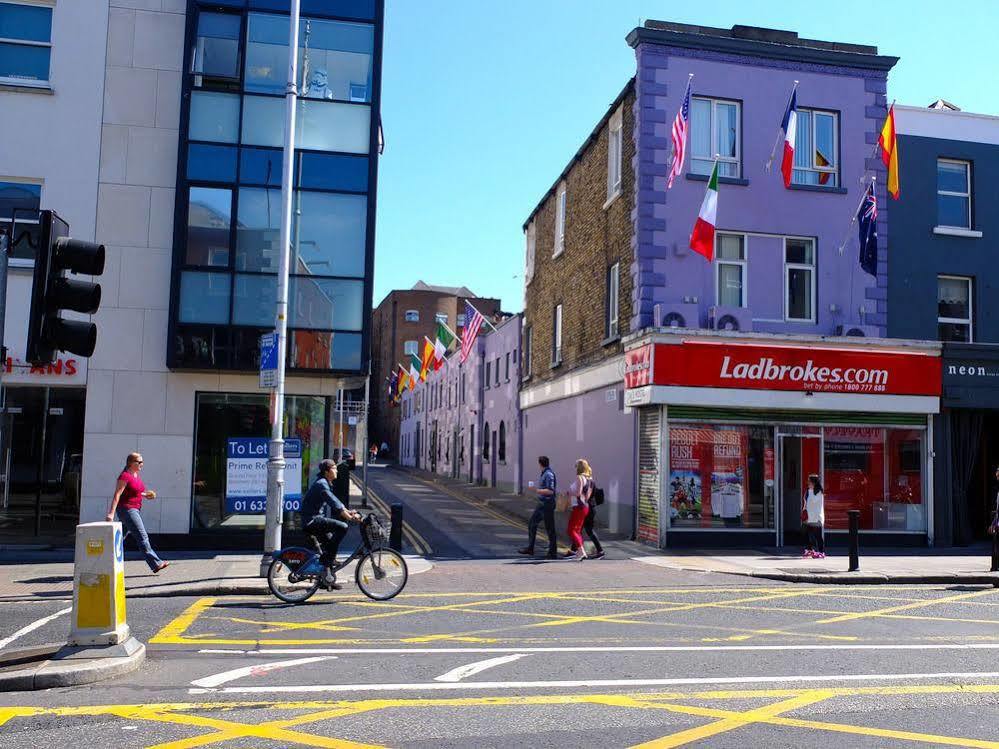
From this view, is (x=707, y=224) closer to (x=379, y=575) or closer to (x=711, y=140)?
(x=711, y=140)

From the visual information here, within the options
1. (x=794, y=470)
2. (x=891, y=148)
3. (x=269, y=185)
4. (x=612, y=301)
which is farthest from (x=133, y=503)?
(x=891, y=148)

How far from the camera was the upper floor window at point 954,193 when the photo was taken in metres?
21.5

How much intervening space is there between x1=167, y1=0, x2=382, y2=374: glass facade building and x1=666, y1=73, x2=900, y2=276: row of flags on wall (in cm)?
631

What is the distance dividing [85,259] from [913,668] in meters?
7.98

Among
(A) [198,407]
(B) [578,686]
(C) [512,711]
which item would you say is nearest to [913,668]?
(B) [578,686]

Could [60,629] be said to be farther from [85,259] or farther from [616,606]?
[616,606]

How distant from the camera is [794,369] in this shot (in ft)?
63.9

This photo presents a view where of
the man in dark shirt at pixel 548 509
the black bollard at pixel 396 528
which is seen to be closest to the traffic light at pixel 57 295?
the black bollard at pixel 396 528

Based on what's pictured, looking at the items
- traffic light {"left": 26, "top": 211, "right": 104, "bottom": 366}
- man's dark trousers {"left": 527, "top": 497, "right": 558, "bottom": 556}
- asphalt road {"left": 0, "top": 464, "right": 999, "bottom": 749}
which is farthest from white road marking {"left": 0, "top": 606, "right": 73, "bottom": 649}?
man's dark trousers {"left": 527, "top": 497, "right": 558, "bottom": 556}

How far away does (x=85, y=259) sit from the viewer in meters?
7.13

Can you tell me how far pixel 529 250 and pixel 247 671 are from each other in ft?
91.0

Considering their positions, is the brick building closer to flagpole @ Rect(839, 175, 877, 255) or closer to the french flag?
flagpole @ Rect(839, 175, 877, 255)

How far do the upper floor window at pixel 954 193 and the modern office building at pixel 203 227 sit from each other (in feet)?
44.3

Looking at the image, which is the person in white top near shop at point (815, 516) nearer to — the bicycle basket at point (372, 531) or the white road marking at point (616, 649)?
the white road marking at point (616, 649)
